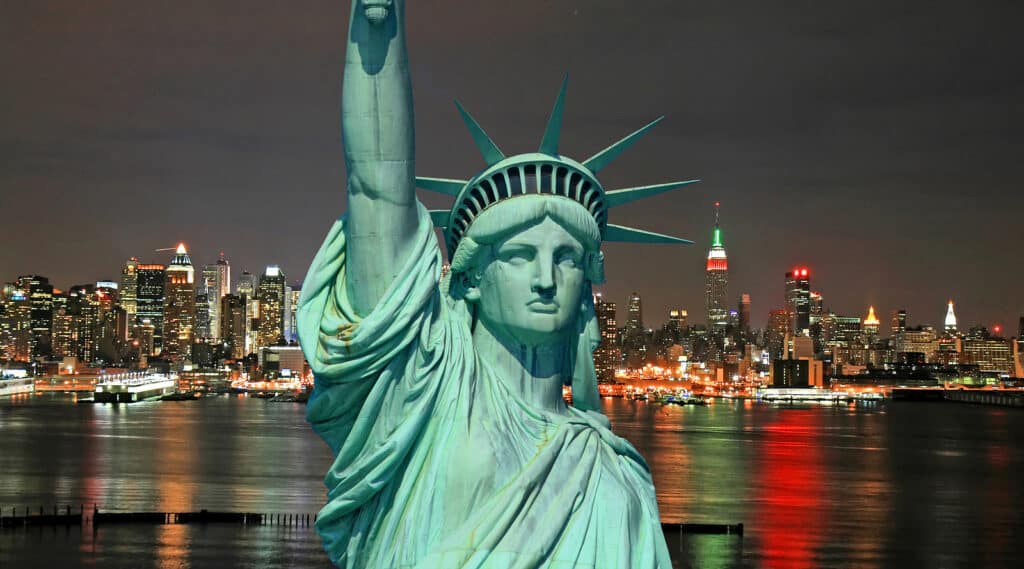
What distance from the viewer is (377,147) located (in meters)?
6.97

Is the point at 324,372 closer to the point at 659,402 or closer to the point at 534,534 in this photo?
the point at 534,534

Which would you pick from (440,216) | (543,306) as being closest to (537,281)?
(543,306)

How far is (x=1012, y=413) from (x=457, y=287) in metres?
174

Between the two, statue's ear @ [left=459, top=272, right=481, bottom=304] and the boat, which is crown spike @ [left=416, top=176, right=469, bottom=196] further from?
the boat

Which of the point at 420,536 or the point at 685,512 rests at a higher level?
the point at 420,536

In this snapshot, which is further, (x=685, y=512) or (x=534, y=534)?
(x=685, y=512)

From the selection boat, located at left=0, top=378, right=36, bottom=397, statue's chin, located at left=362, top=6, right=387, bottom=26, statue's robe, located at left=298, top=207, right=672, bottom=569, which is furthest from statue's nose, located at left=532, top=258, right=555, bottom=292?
boat, located at left=0, top=378, right=36, bottom=397

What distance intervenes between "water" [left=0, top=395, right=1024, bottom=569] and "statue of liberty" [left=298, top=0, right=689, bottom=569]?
2829cm

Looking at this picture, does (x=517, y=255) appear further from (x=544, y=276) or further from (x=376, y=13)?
(x=376, y=13)

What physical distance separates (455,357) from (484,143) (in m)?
1.31

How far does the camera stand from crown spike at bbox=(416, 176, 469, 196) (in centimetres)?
783

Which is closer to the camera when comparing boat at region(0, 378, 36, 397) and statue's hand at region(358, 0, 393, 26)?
statue's hand at region(358, 0, 393, 26)

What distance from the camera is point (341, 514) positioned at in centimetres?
736

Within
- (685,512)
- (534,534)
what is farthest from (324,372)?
(685,512)
